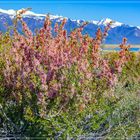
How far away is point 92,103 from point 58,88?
22.3 inches

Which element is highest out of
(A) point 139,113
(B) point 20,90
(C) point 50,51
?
(C) point 50,51

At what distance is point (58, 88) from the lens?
6355 mm

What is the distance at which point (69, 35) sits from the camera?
25.5 feet

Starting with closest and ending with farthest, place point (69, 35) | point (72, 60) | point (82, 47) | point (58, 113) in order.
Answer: point (58, 113) → point (72, 60) → point (82, 47) → point (69, 35)

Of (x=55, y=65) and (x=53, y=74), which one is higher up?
(x=55, y=65)

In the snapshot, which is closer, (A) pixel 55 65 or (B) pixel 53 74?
(B) pixel 53 74

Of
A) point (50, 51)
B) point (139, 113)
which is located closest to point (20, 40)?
point (50, 51)

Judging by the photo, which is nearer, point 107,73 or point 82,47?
point 107,73

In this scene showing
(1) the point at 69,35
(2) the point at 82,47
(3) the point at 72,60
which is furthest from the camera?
(1) the point at 69,35

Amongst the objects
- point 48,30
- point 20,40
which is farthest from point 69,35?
point 20,40

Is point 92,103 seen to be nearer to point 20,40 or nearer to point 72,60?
point 72,60

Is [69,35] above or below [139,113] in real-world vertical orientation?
above

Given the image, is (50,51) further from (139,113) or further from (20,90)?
(139,113)

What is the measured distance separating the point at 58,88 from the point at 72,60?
56 cm
